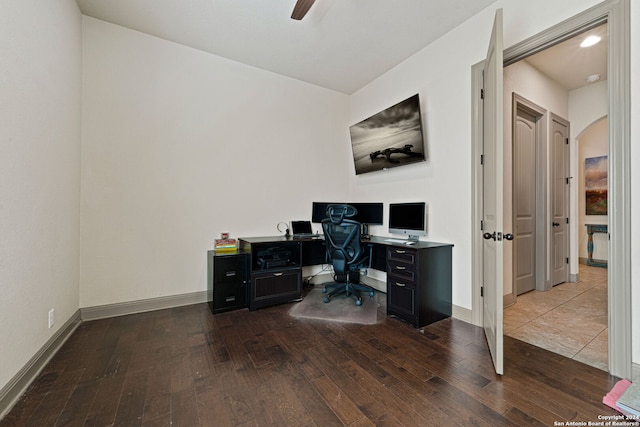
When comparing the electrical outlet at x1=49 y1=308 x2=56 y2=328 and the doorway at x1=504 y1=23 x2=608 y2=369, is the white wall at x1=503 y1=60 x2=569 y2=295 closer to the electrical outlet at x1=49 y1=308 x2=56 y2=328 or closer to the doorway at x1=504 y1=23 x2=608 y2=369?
the doorway at x1=504 y1=23 x2=608 y2=369

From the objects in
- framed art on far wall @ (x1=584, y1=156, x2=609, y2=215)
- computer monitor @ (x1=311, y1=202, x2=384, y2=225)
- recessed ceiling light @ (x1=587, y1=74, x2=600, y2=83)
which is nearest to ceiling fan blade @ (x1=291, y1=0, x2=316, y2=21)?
computer monitor @ (x1=311, y1=202, x2=384, y2=225)

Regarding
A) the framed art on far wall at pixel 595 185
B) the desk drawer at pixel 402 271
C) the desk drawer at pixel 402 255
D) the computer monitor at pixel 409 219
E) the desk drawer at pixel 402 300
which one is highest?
the framed art on far wall at pixel 595 185

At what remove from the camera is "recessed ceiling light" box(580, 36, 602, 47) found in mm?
3000

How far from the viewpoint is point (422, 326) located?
8.61 ft

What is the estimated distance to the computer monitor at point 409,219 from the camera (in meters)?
3.17

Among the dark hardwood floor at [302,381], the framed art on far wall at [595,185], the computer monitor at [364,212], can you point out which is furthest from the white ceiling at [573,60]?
the dark hardwood floor at [302,381]

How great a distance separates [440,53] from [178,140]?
324 centimetres

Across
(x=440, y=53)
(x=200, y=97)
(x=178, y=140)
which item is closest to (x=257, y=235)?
(x=178, y=140)

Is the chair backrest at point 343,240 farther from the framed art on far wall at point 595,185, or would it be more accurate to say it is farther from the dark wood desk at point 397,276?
the framed art on far wall at point 595,185

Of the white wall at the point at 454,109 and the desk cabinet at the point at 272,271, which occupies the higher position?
the white wall at the point at 454,109

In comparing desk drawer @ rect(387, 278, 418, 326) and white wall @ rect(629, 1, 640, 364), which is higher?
white wall @ rect(629, 1, 640, 364)

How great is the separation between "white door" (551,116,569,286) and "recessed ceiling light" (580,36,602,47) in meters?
1.06

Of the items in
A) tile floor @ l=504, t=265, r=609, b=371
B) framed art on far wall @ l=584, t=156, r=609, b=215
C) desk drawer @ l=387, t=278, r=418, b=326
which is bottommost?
tile floor @ l=504, t=265, r=609, b=371

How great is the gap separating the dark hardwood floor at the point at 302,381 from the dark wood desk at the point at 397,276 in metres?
0.26
